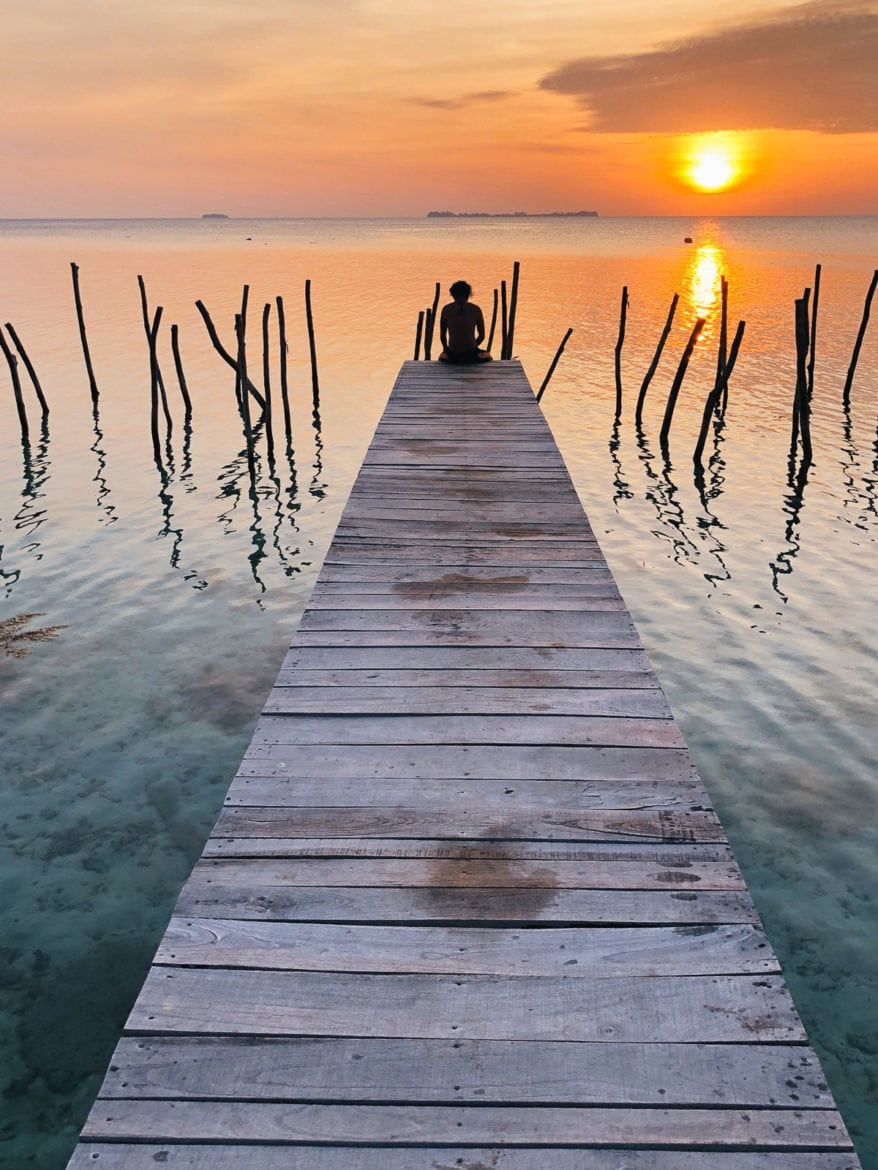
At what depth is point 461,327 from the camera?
15.6 meters

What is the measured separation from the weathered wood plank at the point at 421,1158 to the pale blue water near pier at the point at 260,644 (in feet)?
7.69

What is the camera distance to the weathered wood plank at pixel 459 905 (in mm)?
3277

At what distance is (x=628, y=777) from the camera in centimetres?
414

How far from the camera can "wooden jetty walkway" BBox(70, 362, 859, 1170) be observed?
2.48 metres

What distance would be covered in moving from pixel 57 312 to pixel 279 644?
3417 centimetres

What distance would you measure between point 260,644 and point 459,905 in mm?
6761

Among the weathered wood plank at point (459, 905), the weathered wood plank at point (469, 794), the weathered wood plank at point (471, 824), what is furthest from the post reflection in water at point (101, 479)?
the weathered wood plank at point (459, 905)

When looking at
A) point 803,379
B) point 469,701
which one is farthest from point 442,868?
point 803,379

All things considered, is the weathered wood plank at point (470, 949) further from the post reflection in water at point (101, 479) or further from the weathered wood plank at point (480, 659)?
the post reflection in water at point (101, 479)

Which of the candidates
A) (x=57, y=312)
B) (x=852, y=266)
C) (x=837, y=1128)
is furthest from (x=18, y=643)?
(x=852, y=266)

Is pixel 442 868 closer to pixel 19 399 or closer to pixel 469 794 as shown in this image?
pixel 469 794

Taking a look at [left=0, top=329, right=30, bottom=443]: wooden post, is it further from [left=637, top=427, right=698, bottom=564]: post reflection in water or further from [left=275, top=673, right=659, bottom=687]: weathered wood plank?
[left=275, top=673, right=659, bottom=687]: weathered wood plank

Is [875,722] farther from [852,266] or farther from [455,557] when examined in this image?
[852,266]

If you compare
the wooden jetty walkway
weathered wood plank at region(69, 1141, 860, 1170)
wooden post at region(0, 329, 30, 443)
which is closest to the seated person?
wooden post at region(0, 329, 30, 443)
